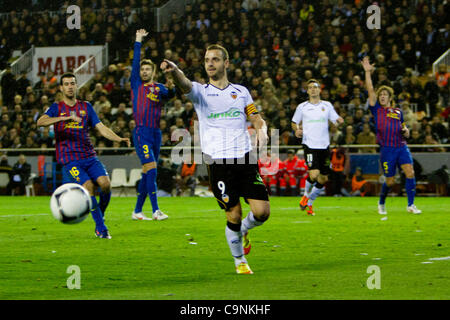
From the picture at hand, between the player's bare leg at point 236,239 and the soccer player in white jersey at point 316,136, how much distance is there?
784cm

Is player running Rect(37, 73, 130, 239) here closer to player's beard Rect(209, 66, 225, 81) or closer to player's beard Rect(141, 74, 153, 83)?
player's beard Rect(141, 74, 153, 83)

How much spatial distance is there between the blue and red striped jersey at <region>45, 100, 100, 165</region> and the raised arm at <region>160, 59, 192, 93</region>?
3916 mm

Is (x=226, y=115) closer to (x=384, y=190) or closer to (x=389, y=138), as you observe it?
(x=389, y=138)

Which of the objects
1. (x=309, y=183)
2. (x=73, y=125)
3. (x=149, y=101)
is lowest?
(x=309, y=183)

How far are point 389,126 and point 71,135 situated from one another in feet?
22.0

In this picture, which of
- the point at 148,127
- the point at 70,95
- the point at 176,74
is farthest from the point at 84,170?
the point at 176,74

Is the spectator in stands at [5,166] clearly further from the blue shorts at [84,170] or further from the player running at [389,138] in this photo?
the blue shorts at [84,170]

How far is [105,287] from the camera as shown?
691cm

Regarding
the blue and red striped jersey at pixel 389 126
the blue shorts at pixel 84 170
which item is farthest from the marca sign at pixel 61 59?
the blue shorts at pixel 84 170

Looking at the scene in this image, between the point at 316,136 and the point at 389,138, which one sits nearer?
the point at 389,138

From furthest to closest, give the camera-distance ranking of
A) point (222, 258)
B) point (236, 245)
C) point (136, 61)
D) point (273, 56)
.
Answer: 1. point (273, 56)
2. point (136, 61)
3. point (222, 258)
4. point (236, 245)

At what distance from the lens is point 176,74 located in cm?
730

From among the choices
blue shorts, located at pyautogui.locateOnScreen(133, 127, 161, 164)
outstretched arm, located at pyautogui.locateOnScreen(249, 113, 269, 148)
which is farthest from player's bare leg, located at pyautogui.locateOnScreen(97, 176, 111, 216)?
outstretched arm, located at pyautogui.locateOnScreen(249, 113, 269, 148)

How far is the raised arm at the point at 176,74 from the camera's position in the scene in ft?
23.3
